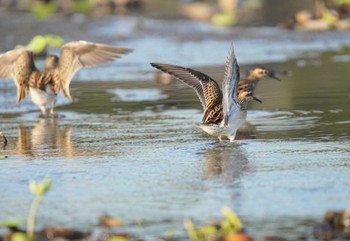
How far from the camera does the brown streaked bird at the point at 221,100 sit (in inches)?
380

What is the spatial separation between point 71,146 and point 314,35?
40.2ft

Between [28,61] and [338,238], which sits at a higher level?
[28,61]

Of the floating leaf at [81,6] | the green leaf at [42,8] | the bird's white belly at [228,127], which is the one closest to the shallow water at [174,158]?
the bird's white belly at [228,127]

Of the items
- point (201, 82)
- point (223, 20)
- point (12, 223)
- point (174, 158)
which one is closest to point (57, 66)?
point (201, 82)

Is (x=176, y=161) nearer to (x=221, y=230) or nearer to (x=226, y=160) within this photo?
(x=226, y=160)

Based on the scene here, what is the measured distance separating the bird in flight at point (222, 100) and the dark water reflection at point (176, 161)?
0.76ft

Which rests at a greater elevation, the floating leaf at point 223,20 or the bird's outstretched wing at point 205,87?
the floating leaf at point 223,20

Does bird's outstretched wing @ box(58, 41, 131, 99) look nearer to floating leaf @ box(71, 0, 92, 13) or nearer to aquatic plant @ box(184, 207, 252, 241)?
aquatic plant @ box(184, 207, 252, 241)

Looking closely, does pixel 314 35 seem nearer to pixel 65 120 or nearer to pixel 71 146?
pixel 65 120

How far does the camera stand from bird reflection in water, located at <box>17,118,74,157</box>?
1047 cm

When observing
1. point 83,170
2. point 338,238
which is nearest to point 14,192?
point 83,170

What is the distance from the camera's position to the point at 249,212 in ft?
24.6

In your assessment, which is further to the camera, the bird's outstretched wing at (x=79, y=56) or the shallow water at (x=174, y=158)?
the bird's outstretched wing at (x=79, y=56)

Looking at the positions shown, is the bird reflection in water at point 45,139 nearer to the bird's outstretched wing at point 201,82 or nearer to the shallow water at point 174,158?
the shallow water at point 174,158
